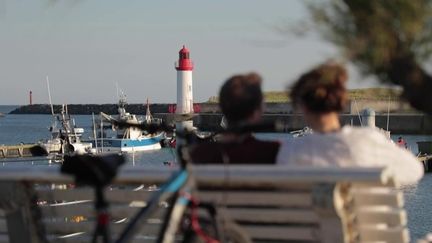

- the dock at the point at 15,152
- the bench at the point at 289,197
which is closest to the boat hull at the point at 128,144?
the dock at the point at 15,152

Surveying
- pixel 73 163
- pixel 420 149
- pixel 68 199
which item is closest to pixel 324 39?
pixel 73 163

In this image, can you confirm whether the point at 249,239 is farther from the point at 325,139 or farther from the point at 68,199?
the point at 68,199

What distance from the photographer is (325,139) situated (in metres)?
4.45

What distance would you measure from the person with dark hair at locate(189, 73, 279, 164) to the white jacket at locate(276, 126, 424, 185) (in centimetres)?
22

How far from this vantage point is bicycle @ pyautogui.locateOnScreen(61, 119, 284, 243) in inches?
158

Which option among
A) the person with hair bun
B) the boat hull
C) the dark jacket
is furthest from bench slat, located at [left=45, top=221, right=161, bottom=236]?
the boat hull

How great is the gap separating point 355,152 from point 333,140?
124 mm

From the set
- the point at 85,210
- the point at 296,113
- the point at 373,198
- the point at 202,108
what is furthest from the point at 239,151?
the point at 202,108

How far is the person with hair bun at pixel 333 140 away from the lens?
4355 millimetres

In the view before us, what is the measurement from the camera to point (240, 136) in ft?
14.8

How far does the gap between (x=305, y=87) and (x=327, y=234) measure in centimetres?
73

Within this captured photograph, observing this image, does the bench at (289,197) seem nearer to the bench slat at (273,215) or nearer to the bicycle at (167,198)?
the bench slat at (273,215)

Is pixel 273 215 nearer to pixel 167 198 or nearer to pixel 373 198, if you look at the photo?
pixel 373 198

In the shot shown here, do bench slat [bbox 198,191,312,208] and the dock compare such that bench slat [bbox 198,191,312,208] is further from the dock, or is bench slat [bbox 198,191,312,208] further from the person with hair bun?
the dock
